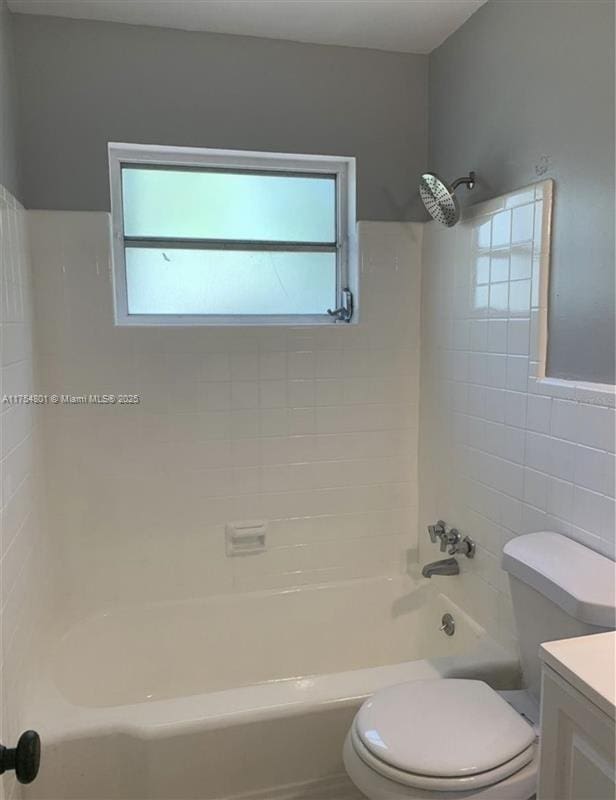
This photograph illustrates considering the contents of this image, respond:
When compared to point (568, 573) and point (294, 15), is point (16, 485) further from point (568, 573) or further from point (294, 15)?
point (294, 15)

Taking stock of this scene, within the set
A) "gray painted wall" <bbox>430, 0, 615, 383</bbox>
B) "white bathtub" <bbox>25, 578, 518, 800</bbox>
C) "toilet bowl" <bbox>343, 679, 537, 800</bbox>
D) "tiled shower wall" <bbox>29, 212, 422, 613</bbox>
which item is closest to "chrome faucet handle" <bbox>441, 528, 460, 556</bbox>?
"white bathtub" <bbox>25, 578, 518, 800</bbox>

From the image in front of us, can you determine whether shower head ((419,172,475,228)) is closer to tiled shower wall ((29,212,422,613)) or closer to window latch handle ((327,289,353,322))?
tiled shower wall ((29,212,422,613))

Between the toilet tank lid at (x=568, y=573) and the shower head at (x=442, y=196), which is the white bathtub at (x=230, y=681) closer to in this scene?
the toilet tank lid at (x=568, y=573)

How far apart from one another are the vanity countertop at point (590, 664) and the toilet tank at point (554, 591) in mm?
173

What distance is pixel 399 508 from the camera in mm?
2516

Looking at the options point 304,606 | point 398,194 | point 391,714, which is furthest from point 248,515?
point 398,194

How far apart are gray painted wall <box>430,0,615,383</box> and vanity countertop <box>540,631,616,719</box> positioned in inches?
26.0

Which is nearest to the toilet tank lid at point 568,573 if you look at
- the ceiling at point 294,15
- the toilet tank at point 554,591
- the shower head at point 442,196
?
the toilet tank at point 554,591

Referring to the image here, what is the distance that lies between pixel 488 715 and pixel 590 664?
0.51m

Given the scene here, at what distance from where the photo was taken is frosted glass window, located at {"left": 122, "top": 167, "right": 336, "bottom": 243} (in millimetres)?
2264

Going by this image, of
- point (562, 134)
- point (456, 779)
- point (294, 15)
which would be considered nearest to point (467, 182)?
point (562, 134)

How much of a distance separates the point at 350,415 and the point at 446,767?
1.35 m

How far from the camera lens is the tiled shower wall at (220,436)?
2.13 metres

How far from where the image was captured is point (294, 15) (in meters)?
1.99
